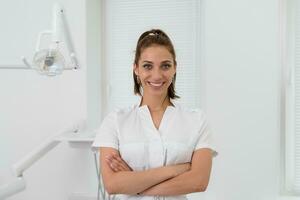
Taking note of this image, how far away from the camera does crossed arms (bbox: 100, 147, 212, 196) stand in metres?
1.33

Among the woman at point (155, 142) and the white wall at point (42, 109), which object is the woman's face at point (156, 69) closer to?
the woman at point (155, 142)

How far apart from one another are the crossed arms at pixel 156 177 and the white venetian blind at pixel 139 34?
112 centimetres

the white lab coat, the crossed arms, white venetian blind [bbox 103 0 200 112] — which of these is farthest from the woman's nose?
white venetian blind [bbox 103 0 200 112]

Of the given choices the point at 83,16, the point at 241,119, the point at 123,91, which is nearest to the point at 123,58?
the point at 123,91

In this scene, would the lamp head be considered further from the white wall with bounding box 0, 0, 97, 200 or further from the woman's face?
the white wall with bounding box 0, 0, 97, 200

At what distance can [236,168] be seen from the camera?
2213 mm

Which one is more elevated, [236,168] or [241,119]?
[241,119]

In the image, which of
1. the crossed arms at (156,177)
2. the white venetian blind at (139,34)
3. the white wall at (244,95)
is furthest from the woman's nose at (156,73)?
the white venetian blind at (139,34)

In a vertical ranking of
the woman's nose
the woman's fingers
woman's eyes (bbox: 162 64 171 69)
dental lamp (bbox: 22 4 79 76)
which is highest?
dental lamp (bbox: 22 4 79 76)

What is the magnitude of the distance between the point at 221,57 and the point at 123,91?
735 millimetres

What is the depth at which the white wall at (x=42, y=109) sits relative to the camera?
2.44m

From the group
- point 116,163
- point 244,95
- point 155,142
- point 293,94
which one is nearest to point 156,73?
point 155,142

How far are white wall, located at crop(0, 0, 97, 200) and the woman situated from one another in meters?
1.02

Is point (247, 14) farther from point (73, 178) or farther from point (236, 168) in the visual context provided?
point (73, 178)
